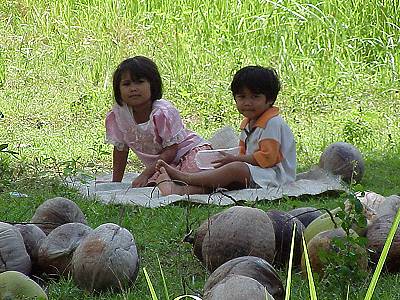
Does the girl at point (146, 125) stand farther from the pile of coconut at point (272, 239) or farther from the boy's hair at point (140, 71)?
the pile of coconut at point (272, 239)

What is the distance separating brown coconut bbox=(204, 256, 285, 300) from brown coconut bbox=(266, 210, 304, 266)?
670 millimetres

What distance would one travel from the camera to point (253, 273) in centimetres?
292

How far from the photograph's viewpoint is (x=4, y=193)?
18.9 ft

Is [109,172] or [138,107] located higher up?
[138,107]

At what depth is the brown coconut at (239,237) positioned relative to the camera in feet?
11.3

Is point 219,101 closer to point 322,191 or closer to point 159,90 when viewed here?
point 159,90

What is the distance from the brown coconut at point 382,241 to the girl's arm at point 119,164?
3.39 meters

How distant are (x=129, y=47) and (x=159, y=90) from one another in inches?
142

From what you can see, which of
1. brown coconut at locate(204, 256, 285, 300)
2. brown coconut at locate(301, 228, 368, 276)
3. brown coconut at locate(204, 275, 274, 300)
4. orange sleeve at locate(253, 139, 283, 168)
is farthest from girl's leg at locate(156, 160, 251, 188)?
brown coconut at locate(204, 275, 274, 300)

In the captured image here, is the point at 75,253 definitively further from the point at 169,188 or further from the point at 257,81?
the point at 257,81

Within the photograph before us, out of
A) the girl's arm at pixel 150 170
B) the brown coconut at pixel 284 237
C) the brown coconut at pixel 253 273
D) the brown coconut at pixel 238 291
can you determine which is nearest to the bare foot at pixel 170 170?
the girl's arm at pixel 150 170

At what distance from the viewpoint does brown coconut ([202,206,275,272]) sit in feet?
11.3

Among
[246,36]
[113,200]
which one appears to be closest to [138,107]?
[113,200]

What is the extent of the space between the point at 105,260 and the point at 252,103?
3.29 metres
